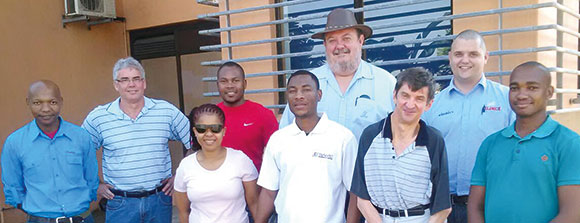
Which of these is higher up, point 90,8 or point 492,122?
point 90,8

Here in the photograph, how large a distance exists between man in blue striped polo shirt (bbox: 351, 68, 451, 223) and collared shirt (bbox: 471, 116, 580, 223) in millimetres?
235

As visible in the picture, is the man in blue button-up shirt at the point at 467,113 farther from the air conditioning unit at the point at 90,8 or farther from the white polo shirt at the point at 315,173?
the air conditioning unit at the point at 90,8

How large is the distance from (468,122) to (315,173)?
0.99m

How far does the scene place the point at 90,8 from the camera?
19.8 feet

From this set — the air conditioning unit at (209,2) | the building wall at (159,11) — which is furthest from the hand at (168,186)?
the building wall at (159,11)

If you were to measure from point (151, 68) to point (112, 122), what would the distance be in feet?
11.7

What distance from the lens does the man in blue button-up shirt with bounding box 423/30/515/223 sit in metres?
2.69

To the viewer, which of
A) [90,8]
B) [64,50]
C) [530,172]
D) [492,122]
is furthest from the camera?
[64,50]

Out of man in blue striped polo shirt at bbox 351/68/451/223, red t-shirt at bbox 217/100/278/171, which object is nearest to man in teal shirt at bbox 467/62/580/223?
man in blue striped polo shirt at bbox 351/68/451/223

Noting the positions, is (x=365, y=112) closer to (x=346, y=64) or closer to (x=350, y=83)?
(x=350, y=83)

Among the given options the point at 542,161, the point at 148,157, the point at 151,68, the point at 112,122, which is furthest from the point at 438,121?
the point at 151,68

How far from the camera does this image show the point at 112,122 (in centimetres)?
326

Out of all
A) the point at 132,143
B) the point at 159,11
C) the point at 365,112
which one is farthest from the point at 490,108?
the point at 159,11

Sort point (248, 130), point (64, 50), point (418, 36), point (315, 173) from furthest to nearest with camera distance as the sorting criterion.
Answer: point (64, 50), point (418, 36), point (248, 130), point (315, 173)
